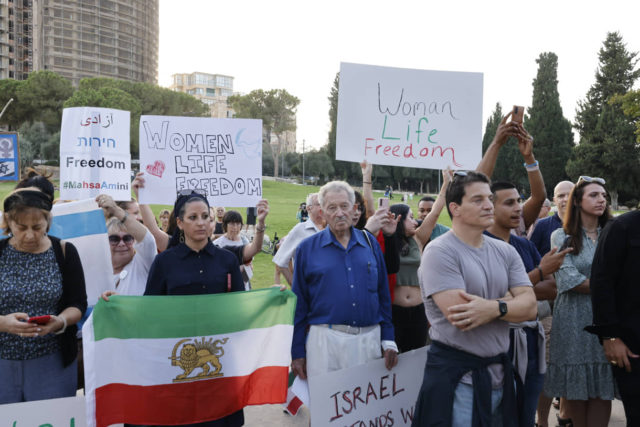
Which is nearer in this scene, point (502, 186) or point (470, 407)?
point (470, 407)

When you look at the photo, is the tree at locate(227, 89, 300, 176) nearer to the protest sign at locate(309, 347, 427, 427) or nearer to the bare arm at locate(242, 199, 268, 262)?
the bare arm at locate(242, 199, 268, 262)

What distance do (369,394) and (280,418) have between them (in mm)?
1488

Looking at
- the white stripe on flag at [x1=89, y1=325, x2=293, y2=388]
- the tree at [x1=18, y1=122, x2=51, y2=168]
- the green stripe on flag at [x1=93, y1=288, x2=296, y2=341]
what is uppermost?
the tree at [x1=18, y1=122, x2=51, y2=168]

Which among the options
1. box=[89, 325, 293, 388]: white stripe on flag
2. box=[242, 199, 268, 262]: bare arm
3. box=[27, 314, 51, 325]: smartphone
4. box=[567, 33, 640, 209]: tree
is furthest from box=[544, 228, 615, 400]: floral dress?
box=[567, 33, 640, 209]: tree

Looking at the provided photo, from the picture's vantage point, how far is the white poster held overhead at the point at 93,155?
5.21 metres

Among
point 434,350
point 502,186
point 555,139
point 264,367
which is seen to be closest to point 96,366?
point 264,367

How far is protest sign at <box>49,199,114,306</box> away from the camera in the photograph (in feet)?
13.6

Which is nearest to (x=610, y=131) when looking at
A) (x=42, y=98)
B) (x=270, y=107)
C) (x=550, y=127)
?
(x=550, y=127)

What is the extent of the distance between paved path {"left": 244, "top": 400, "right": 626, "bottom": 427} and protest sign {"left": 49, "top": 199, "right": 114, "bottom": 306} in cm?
174

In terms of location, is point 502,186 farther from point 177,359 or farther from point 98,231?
point 98,231

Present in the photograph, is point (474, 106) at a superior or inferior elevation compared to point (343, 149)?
superior

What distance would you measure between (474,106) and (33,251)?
386 centimetres

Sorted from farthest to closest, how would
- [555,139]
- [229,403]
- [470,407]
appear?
[555,139], [229,403], [470,407]

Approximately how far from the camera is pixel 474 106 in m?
5.02
